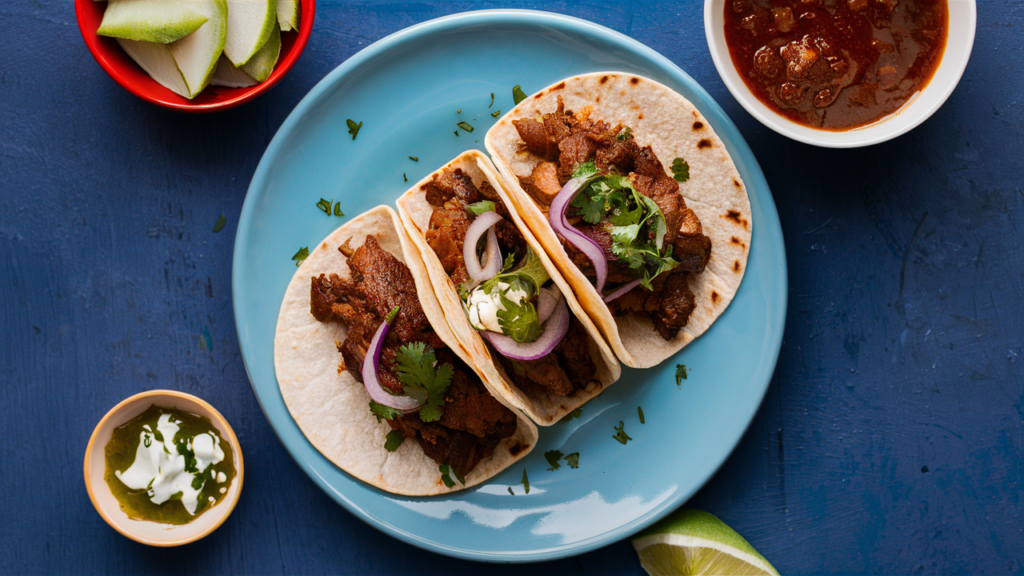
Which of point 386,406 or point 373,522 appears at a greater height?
point 386,406

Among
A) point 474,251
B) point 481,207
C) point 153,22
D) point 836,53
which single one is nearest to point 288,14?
point 153,22

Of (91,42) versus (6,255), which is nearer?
(91,42)

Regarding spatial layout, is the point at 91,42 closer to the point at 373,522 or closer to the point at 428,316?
the point at 428,316

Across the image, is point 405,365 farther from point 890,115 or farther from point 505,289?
point 890,115

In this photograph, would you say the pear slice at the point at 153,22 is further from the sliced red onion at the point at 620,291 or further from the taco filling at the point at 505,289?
the sliced red onion at the point at 620,291

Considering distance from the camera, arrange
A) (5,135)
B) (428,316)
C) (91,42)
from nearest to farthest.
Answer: (428,316) < (91,42) < (5,135)

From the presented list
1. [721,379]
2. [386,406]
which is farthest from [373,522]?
[721,379]

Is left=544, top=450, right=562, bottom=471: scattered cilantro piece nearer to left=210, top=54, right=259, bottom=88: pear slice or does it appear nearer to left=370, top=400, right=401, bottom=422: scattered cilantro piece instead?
left=370, top=400, right=401, bottom=422: scattered cilantro piece
